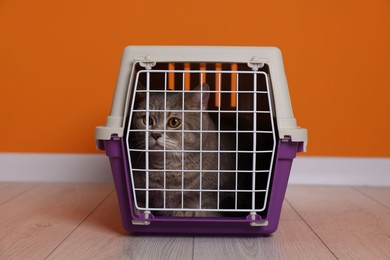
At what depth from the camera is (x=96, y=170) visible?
2209 mm

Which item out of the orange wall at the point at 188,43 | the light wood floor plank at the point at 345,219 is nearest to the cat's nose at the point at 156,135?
the light wood floor plank at the point at 345,219

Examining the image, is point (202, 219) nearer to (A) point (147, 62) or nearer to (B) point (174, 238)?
(B) point (174, 238)

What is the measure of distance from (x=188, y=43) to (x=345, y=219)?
3.52 ft

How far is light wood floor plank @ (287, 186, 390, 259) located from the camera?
118 cm

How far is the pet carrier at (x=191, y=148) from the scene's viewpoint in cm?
120

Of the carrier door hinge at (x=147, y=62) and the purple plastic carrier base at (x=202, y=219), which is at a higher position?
the carrier door hinge at (x=147, y=62)

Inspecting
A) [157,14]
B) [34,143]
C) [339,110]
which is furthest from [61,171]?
[339,110]

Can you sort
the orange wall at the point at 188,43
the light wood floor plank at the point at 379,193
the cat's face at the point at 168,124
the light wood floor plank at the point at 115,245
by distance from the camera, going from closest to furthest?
the light wood floor plank at the point at 115,245, the cat's face at the point at 168,124, the light wood floor plank at the point at 379,193, the orange wall at the point at 188,43

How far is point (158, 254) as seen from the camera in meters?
1.12

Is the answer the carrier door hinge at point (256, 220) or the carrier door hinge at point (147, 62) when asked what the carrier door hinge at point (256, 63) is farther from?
the carrier door hinge at point (256, 220)

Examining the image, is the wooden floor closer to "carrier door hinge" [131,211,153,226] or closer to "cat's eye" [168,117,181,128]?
"carrier door hinge" [131,211,153,226]

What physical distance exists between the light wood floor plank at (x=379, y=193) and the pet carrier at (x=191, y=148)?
69 centimetres

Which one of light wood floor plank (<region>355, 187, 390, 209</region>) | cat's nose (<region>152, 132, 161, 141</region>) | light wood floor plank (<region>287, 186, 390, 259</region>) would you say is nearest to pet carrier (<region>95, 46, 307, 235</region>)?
cat's nose (<region>152, 132, 161, 141</region>)

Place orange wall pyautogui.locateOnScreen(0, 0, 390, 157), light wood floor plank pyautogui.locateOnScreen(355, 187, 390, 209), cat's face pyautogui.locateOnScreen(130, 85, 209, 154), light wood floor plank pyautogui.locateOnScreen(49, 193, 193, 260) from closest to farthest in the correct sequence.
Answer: light wood floor plank pyautogui.locateOnScreen(49, 193, 193, 260) < cat's face pyautogui.locateOnScreen(130, 85, 209, 154) < light wood floor plank pyautogui.locateOnScreen(355, 187, 390, 209) < orange wall pyautogui.locateOnScreen(0, 0, 390, 157)
